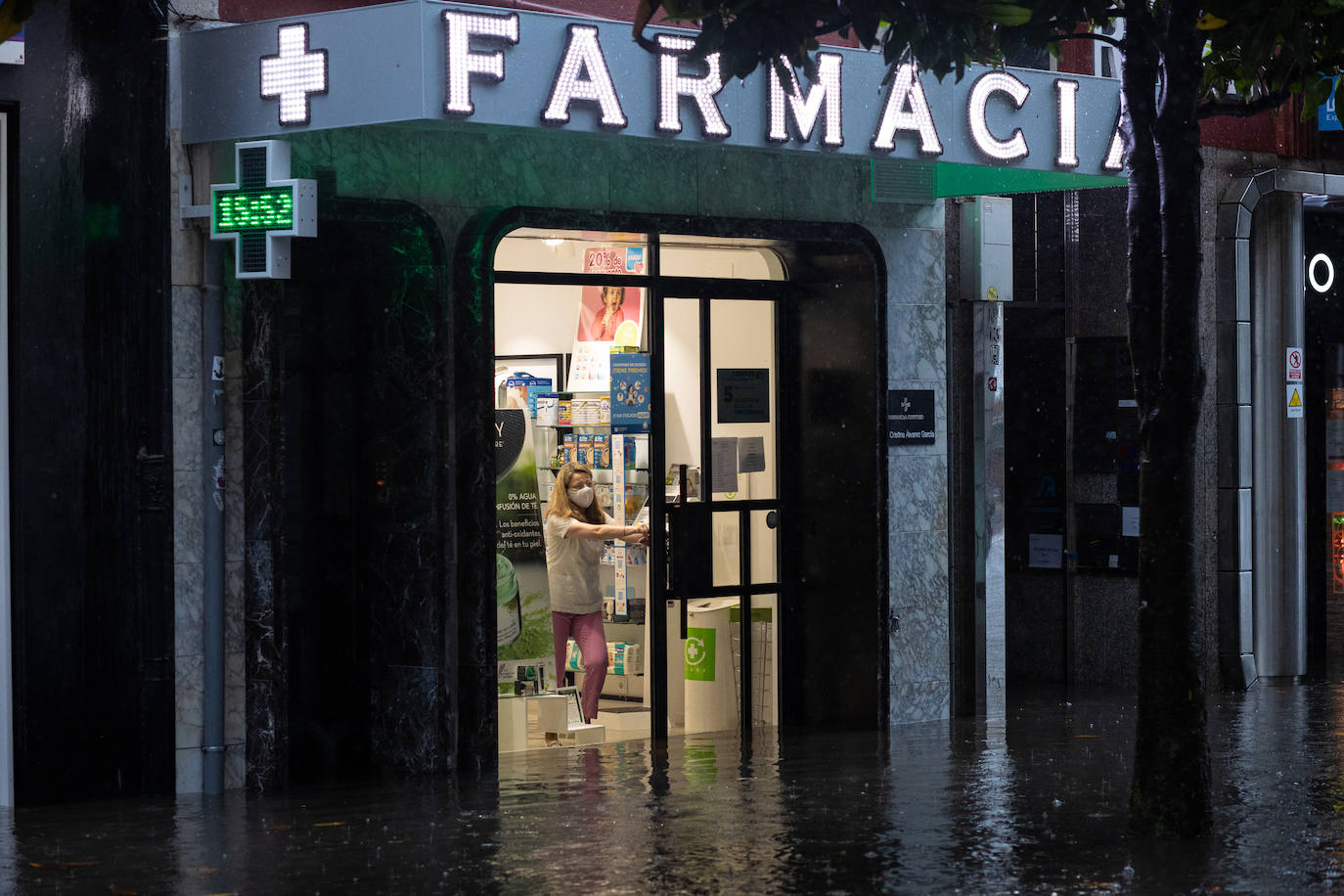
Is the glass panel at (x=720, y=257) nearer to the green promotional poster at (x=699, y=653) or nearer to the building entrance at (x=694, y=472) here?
the building entrance at (x=694, y=472)

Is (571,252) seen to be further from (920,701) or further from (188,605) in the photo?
(920,701)

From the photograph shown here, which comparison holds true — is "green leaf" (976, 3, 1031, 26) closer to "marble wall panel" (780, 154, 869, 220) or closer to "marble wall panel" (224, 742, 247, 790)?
"marble wall panel" (780, 154, 869, 220)

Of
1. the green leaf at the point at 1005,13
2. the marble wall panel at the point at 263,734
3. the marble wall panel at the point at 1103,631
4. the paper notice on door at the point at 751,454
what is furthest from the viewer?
the marble wall panel at the point at 1103,631

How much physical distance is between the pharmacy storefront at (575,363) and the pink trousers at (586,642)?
1.1 inches

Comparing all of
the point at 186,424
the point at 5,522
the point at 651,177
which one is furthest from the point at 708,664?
the point at 5,522

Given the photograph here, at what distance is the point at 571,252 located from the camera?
383 inches

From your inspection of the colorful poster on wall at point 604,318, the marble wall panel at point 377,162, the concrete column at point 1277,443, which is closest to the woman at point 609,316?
the colorful poster on wall at point 604,318

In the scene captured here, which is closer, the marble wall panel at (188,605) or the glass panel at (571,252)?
the marble wall panel at (188,605)

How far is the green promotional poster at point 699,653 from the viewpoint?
10289 mm

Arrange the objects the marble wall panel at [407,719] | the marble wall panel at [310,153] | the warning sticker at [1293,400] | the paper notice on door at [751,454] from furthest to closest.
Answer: the warning sticker at [1293,400] < the paper notice on door at [751,454] < the marble wall panel at [407,719] < the marble wall panel at [310,153]

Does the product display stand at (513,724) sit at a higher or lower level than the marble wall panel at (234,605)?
lower

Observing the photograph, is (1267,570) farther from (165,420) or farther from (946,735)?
(165,420)

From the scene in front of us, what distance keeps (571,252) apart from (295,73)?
214 cm

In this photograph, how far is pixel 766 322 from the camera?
10.6m
